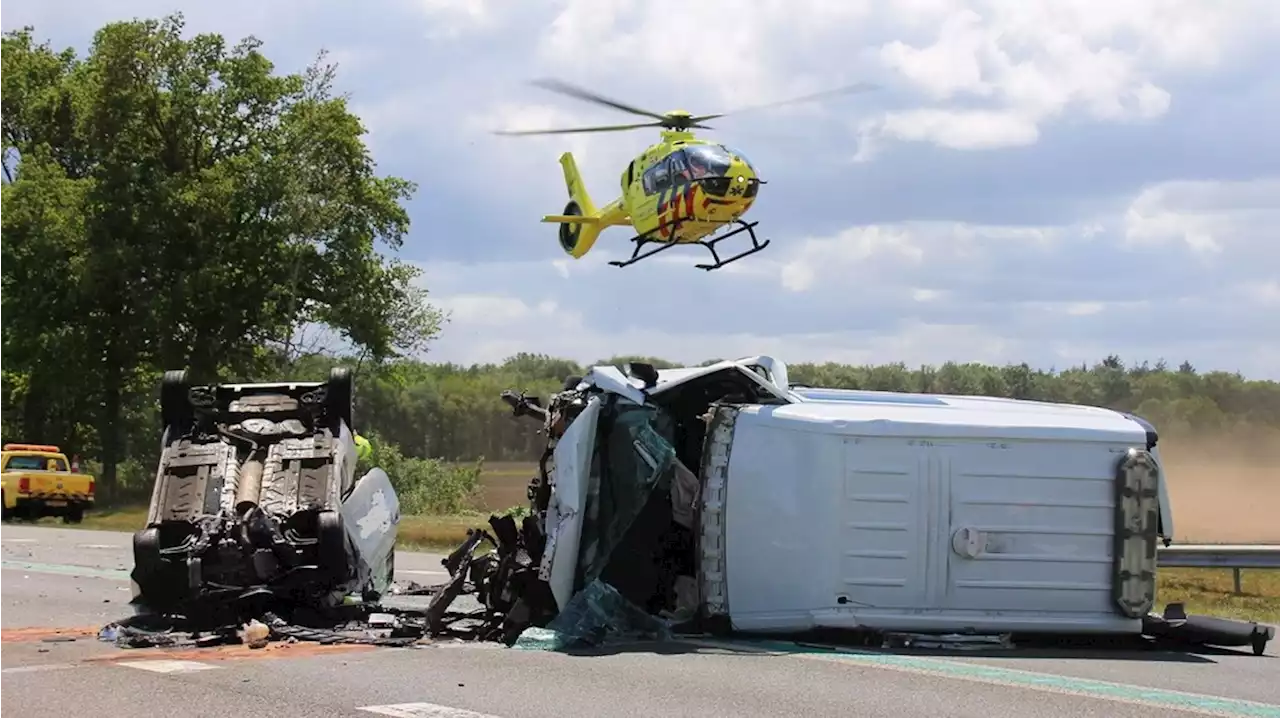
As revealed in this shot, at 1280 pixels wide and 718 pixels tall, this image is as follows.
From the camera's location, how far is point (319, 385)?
11742mm

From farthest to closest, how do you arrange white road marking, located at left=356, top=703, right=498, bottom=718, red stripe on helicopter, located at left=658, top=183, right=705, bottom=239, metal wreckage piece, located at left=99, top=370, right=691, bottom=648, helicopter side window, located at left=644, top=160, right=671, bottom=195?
helicopter side window, located at left=644, top=160, right=671, bottom=195
red stripe on helicopter, located at left=658, top=183, right=705, bottom=239
metal wreckage piece, located at left=99, top=370, right=691, bottom=648
white road marking, located at left=356, top=703, right=498, bottom=718

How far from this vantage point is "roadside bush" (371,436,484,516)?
38938 mm

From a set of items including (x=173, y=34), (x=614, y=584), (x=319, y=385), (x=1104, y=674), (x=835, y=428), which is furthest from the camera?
(x=173, y=34)

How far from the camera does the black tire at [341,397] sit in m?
11.5

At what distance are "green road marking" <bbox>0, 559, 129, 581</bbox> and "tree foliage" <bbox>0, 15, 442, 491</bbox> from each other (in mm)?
26037

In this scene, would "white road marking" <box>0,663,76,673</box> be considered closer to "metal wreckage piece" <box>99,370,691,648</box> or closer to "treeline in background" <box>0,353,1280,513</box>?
"metal wreckage piece" <box>99,370,691,648</box>

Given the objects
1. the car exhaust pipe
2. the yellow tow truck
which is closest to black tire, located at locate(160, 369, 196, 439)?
the car exhaust pipe

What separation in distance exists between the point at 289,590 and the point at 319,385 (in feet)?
6.47

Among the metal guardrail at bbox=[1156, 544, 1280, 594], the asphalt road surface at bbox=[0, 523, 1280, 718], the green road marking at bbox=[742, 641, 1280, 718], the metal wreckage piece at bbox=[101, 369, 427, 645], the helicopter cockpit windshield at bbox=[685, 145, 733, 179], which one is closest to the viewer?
the asphalt road surface at bbox=[0, 523, 1280, 718]

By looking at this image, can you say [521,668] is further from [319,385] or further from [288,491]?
[319,385]

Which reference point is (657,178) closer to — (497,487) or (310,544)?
(310,544)

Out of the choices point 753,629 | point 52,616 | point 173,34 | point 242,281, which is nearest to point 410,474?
point 242,281

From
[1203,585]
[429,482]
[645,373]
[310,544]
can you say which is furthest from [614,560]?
[429,482]

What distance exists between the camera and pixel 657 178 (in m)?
26.1
